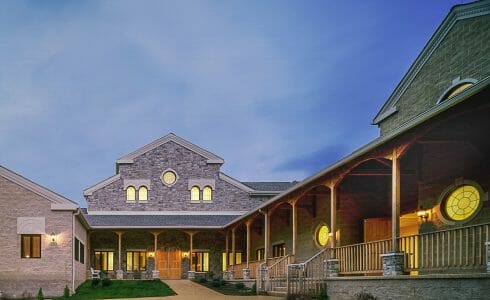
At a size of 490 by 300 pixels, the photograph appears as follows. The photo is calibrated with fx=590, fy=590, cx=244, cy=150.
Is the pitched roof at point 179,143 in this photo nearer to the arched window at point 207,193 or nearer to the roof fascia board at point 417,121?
the arched window at point 207,193

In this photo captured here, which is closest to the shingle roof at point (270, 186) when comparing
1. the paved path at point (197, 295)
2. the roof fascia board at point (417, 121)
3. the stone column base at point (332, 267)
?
the paved path at point (197, 295)

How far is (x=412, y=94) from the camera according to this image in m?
21.1

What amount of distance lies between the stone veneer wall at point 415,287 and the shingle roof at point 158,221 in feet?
68.8

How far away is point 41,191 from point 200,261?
16.1 m

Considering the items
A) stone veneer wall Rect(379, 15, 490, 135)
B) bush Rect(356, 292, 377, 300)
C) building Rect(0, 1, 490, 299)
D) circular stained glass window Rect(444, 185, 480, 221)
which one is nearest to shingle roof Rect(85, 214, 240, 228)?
building Rect(0, 1, 490, 299)

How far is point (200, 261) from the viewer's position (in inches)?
1590

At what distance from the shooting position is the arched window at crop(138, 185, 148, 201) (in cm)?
4116

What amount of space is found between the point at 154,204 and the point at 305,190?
21.9 m

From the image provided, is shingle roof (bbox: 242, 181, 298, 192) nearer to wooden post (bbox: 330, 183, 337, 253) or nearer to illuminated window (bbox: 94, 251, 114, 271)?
illuminated window (bbox: 94, 251, 114, 271)

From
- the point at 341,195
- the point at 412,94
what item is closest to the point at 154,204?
the point at 341,195

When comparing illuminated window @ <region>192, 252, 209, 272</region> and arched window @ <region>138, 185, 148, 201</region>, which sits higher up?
arched window @ <region>138, 185, 148, 201</region>

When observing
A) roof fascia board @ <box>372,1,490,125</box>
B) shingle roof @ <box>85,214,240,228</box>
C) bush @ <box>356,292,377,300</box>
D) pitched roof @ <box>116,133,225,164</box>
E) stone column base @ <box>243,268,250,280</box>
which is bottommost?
stone column base @ <box>243,268,250,280</box>

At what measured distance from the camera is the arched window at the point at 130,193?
4112 centimetres

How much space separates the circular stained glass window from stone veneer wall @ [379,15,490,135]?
347 centimetres
